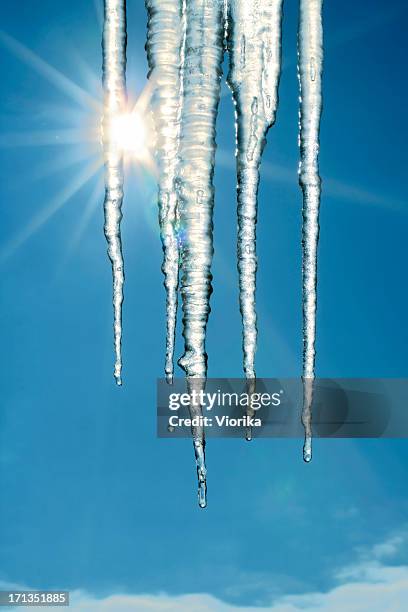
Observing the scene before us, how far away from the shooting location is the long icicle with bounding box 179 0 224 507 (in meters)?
4.82

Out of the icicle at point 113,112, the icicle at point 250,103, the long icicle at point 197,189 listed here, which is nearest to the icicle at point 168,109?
the long icicle at point 197,189

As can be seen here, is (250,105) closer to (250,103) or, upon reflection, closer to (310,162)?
(250,103)

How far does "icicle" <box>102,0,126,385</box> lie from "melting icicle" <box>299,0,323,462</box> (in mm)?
981

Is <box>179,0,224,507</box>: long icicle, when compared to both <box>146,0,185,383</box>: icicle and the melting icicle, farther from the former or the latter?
the melting icicle

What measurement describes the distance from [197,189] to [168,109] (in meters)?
0.46

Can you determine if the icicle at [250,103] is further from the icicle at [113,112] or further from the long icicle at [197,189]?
the icicle at [113,112]

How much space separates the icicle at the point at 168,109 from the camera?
4.88 meters

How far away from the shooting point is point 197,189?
16.0ft

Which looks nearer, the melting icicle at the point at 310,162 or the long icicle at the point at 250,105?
the long icicle at the point at 250,105

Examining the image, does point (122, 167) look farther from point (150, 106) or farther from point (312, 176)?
point (312, 176)

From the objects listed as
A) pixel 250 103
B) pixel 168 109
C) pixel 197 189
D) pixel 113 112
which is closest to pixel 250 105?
pixel 250 103

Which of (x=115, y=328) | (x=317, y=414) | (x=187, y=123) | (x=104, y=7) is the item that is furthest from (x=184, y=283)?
(x=104, y=7)

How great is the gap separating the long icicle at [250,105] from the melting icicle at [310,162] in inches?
6.1

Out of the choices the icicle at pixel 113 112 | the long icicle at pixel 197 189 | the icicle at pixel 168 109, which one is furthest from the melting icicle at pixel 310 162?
the icicle at pixel 113 112
